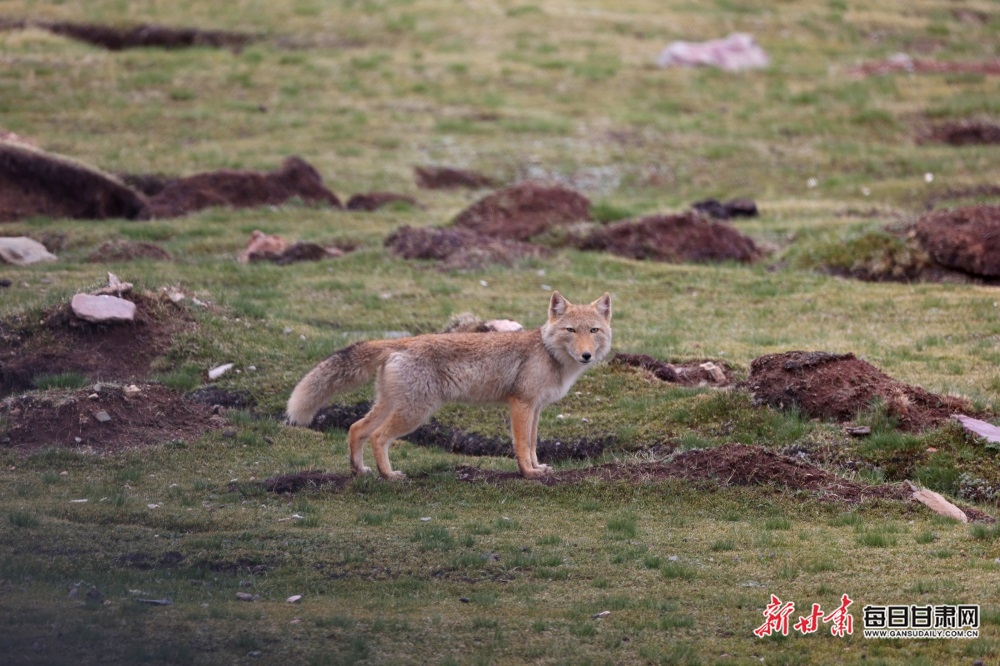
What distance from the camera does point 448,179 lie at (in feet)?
103

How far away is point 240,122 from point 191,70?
501 cm

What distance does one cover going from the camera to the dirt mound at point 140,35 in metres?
40.8

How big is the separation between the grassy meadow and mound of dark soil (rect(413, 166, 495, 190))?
1.99 ft

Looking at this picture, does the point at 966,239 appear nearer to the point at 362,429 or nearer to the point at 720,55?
the point at 362,429

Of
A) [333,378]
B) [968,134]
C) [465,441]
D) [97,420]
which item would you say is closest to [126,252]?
[97,420]

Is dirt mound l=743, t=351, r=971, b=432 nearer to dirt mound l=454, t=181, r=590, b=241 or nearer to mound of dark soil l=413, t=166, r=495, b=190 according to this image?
dirt mound l=454, t=181, r=590, b=241

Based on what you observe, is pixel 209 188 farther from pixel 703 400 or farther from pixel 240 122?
pixel 703 400

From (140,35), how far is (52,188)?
17855mm

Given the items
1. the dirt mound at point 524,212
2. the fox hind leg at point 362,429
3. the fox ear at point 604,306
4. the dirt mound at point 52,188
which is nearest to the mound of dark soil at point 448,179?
the dirt mound at point 524,212

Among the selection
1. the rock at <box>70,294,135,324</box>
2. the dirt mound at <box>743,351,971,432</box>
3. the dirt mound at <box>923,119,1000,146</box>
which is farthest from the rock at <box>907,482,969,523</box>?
the dirt mound at <box>923,119,1000,146</box>

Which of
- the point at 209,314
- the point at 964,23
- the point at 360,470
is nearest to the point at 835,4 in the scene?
the point at 964,23

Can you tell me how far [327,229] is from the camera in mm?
24625

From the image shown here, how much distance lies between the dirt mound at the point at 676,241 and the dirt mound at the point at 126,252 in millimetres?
8342

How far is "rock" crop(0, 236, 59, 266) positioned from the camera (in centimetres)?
2041
